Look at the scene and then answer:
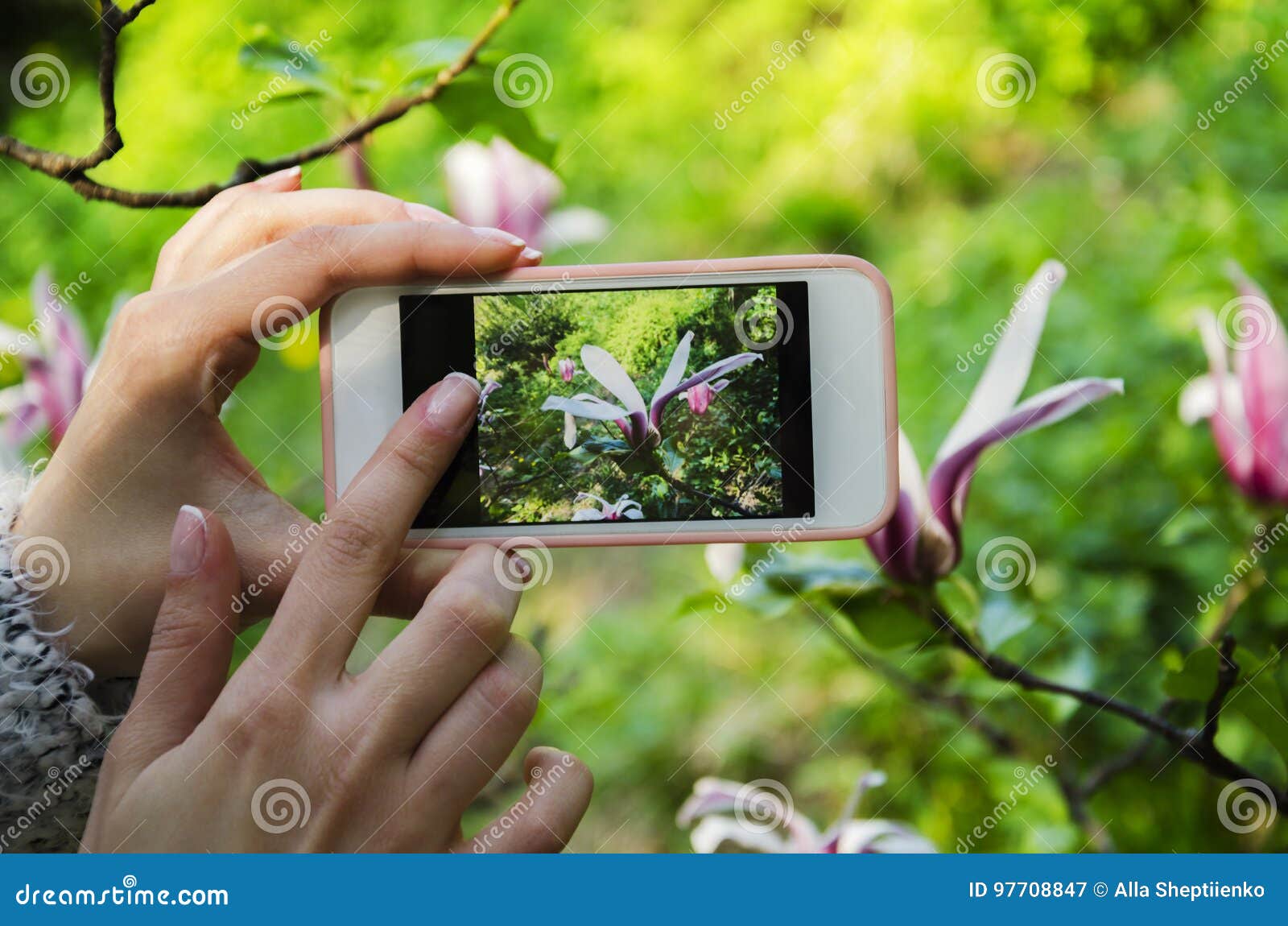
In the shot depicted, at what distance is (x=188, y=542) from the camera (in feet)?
1.90

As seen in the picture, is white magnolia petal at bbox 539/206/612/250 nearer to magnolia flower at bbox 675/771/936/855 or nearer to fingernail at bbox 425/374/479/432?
fingernail at bbox 425/374/479/432

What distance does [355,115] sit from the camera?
2.45 feet

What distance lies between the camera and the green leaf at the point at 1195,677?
579mm

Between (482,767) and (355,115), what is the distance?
47cm

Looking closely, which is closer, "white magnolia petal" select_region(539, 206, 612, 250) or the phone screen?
the phone screen

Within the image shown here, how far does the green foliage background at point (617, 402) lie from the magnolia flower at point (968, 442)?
0.10 metres

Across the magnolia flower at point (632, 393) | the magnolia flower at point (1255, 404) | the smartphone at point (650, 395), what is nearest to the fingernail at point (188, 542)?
the smartphone at point (650, 395)

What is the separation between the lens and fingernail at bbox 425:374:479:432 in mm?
576

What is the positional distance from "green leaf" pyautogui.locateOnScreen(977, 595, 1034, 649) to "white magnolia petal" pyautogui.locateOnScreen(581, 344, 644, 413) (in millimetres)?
282

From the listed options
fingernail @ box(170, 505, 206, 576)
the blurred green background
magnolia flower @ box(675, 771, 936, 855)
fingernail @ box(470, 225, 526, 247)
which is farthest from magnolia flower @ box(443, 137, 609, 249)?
magnolia flower @ box(675, 771, 936, 855)

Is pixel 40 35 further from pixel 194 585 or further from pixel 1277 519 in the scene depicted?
pixel 1277 519

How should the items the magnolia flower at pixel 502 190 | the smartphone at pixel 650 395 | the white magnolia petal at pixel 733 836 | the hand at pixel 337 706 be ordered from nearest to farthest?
the hand at pixel 337 706 < the smartphone at pixel 650 395 < the white magnolia petal at pixel 733 836 < the magnolia flower at pixel 502 190

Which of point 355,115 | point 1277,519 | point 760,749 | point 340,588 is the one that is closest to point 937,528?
point 1277,519

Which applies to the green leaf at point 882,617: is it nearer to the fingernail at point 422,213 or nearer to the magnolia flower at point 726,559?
the magnolia flower at point 726,559
